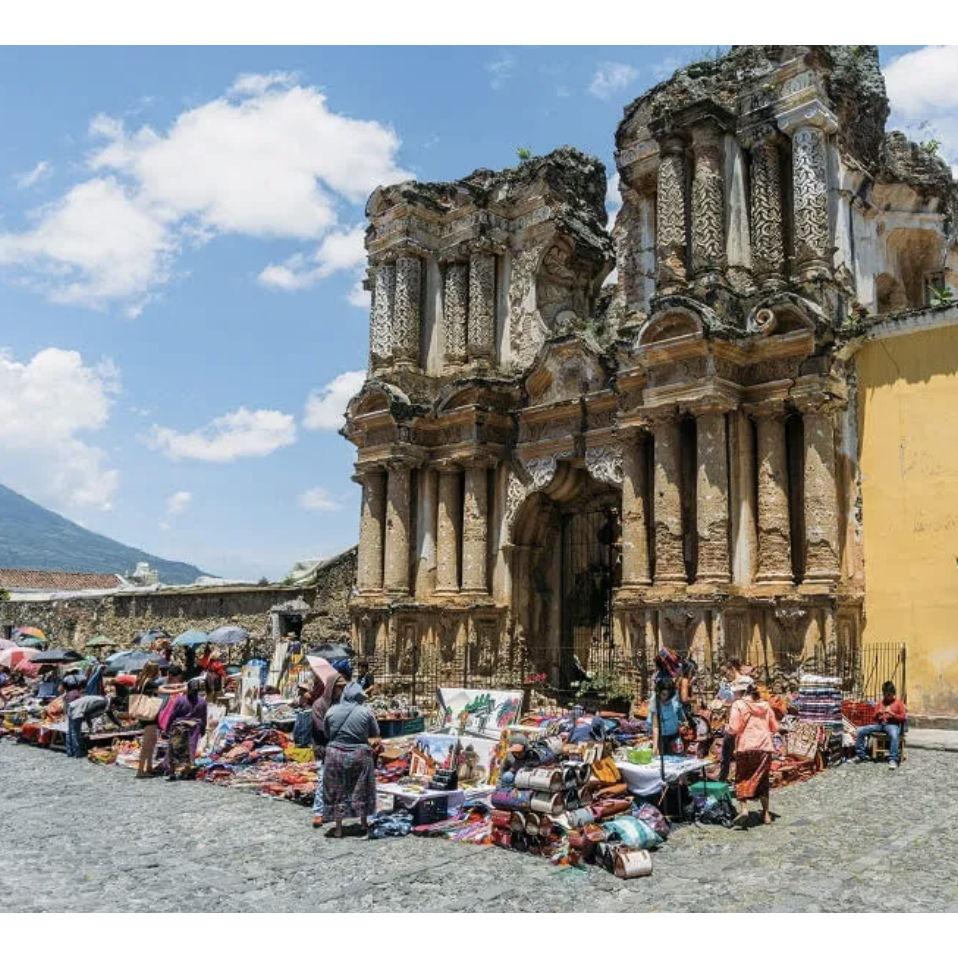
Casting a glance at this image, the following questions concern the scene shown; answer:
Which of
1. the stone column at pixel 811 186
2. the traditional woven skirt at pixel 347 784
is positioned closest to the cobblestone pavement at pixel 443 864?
the traditional woven skirt at pixel 347 784

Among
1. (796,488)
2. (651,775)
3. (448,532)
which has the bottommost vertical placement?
(651,775)

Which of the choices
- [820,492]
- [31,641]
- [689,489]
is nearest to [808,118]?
[820,492]

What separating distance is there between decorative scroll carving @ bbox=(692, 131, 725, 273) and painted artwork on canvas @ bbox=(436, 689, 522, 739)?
7799 mm

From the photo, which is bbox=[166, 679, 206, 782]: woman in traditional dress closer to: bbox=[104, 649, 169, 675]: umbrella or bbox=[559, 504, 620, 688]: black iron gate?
bbox=[104, 649, 169, 675]: umbrella

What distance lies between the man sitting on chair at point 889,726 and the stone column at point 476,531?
841 centimetres

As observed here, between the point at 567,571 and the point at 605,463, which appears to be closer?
the point at 605,463

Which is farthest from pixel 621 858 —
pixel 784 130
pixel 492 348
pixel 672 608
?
pixel 492 348

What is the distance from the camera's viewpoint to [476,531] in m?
19.0

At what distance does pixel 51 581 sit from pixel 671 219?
133 ft

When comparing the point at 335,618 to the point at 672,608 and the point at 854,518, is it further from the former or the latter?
the point at 854,518

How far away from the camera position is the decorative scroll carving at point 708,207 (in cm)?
1582

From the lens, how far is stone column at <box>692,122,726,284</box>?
51.8 ft

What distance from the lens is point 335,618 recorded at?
26.3 meters

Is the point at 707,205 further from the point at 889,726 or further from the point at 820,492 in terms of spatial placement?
the point at 889,726
